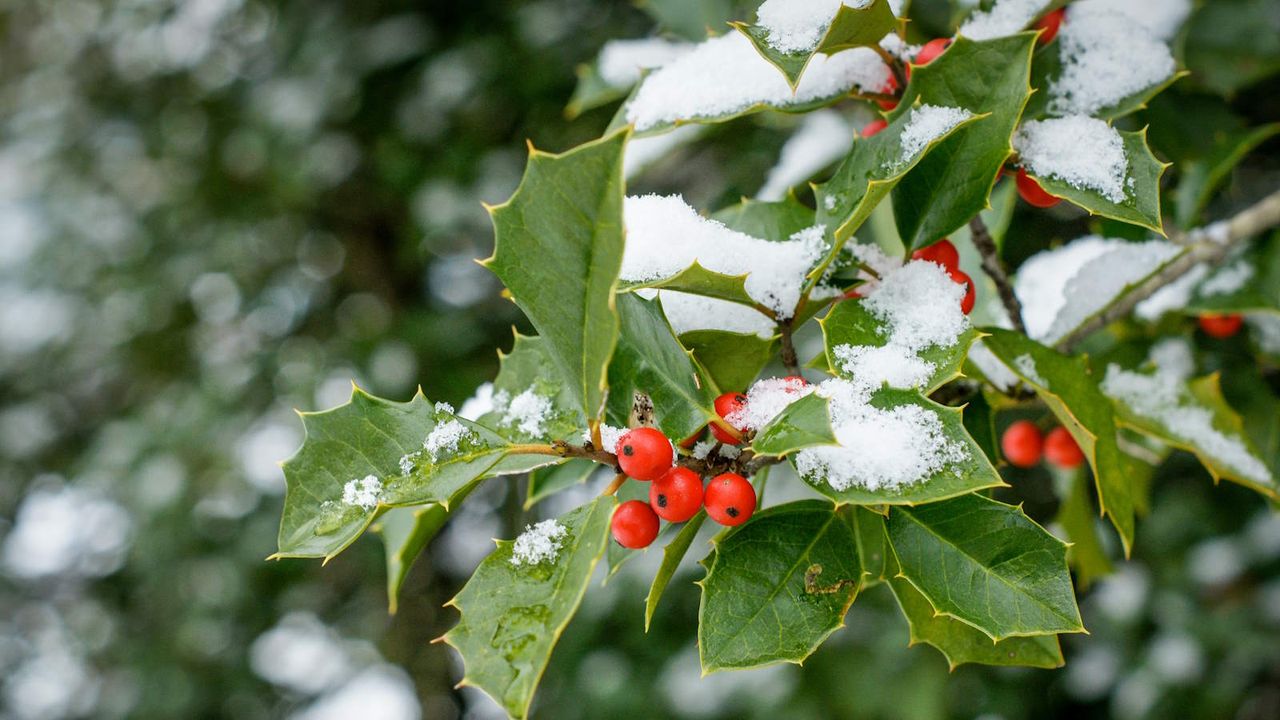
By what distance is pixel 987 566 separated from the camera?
2.58 feet

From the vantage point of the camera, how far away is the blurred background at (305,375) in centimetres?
225

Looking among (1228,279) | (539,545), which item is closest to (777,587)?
(539,545)

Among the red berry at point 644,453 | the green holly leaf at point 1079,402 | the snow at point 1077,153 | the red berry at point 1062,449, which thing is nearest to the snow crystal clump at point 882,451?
the red berry at point 644,453

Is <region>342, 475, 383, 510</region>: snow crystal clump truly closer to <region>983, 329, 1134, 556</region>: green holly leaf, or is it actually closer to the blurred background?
<region>983, 329, 1134, 556</region>: green holly leaf

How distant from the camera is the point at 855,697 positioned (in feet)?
6.79

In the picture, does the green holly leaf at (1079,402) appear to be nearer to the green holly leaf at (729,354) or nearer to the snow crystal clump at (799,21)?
the green holly leaf at (729,354)

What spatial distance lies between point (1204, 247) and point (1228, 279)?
6 cm

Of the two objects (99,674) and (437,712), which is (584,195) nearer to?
(437,712)

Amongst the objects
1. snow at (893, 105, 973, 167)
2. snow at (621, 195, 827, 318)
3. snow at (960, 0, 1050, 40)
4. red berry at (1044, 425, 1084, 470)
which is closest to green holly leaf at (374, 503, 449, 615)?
snow at (621, 195, 827, 318)

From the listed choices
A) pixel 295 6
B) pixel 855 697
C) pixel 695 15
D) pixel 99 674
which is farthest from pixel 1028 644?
pixel 99 674

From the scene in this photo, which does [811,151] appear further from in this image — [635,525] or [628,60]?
[635,525]

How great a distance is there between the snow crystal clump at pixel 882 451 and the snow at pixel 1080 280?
0.48 metres

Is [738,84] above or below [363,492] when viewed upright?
above

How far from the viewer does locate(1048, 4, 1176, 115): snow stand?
99cm
